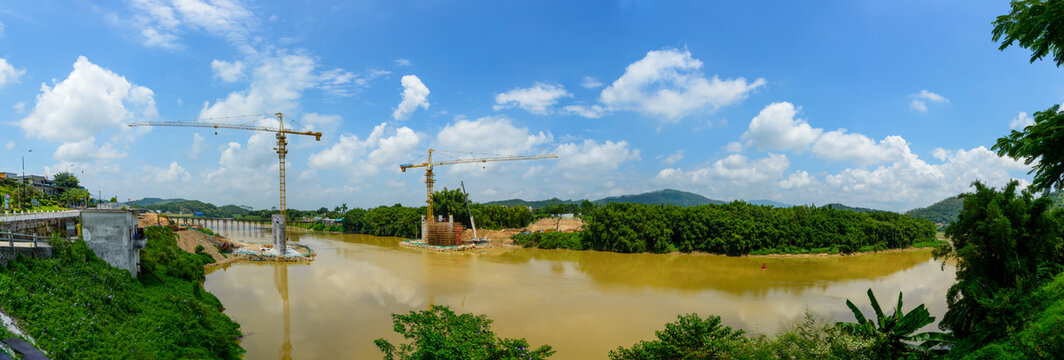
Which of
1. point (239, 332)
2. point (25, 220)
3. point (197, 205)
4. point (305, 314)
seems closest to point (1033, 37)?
point (239, 332)

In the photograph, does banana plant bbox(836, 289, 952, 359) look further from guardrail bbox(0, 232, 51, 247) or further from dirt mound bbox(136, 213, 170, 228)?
dirt mound bbox(136, 213, 170, 228)

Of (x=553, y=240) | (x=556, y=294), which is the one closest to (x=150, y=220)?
(x=553, y=240)

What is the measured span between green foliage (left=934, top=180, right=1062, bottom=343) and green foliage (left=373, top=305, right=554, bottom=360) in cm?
950

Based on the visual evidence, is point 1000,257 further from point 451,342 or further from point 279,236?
point 279,236

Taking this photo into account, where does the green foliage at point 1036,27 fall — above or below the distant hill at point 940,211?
above

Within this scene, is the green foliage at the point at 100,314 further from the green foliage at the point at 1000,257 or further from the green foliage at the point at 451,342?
the green foliage at the point at 1000,257

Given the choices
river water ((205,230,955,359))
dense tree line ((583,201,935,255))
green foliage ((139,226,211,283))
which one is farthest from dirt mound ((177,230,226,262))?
dense tree line ((583,201,935,255))

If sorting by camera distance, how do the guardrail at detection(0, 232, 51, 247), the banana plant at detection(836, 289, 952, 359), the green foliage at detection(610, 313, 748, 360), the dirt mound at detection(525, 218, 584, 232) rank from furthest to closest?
the dirt mound at detection(525, 218, 584, 232) < the guardrail at detection(0, 232, 51, 247) < the green foliage at detection(610, 313, 748, 360) < the banana plant at detection(836, 289, 952, 359)

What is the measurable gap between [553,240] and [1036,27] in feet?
159

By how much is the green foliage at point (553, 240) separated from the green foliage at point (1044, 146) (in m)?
44.9

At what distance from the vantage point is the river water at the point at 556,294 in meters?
17.4

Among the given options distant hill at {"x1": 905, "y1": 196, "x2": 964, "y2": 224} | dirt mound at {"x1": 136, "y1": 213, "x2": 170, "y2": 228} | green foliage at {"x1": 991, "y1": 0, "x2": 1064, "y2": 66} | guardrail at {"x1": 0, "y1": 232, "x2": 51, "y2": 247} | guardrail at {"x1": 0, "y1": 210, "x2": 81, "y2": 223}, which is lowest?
distant hill at {"x1": 905, "y1": 196, "x2": 964, "y2": 224}

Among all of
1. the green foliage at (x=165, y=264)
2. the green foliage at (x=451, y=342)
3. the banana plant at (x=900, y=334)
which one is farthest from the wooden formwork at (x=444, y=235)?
the banana plant at (x=900, y=334)

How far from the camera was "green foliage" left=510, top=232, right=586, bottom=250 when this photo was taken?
5209 centimetres
